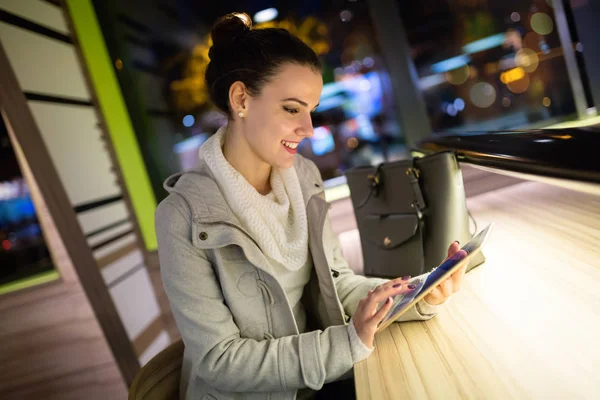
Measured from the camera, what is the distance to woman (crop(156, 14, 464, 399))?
3.00ft

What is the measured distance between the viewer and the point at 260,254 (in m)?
1.04

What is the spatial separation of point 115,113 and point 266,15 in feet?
4.15

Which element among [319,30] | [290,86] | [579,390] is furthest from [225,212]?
[319,30]

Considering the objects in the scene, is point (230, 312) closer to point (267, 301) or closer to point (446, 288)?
point (267, 301)

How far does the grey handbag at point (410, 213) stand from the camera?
3.79 feet

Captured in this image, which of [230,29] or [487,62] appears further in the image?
[487,62]

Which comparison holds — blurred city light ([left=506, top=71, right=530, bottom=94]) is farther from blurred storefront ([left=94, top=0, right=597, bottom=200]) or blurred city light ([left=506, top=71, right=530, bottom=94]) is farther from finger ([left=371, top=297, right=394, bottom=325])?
finger ([left=371, top=297, right=394, bottom=325])

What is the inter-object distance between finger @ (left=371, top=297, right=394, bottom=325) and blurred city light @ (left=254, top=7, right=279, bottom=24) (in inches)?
99.5

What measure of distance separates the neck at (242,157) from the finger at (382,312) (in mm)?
581

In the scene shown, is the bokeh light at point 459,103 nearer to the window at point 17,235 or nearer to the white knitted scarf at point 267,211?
the white knitted scarf at point 267,211

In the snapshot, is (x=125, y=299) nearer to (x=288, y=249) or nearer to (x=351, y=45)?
(x=288, y=249)

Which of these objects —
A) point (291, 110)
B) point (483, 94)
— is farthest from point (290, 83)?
point (483, 94)

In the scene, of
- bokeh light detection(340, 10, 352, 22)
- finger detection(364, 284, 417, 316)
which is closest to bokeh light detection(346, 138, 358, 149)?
bokeh light detection(340, 10, 352, 22)

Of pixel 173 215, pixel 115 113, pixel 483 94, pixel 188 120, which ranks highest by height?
pixel 115 113
